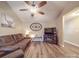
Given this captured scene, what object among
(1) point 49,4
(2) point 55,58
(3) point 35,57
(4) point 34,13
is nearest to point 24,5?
(4) point 34,13

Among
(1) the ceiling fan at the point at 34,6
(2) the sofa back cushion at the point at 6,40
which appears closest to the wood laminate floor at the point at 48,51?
(2) the sofa back cushion at the point at 6,40

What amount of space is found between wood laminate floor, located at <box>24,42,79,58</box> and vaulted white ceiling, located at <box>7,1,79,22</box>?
577mm

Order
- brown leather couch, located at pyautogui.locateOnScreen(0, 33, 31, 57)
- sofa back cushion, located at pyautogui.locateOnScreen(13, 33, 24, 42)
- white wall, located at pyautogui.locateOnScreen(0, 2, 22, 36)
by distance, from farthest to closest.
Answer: sofa back cushion, located at pyautogui.locateOnScreen(13, 33, 24, 42) < white wall, located at pyautogui.locateOnScreen(0, 2, 22, 36) < brown leather couch, located at pyautogui.locateOnScreen(0, 33, 31, 57)

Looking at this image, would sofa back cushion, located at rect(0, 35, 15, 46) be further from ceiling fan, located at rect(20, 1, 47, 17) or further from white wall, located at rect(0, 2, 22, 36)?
ceiling fan, located at rect(20, 1, 47, 17)

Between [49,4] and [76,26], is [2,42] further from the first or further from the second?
[76,26]

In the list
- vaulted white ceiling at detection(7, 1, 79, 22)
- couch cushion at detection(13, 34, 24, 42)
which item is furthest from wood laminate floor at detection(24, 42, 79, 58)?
vaulted white ceiling at detection(7, 1, 79, 22)

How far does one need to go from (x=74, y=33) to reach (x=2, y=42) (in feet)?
5.32

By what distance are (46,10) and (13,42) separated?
105 cm

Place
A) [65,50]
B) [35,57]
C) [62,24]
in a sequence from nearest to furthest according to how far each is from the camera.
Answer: [35,57], [65,50], [62,24]

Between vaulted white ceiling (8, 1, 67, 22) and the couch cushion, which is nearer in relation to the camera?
vaulted white ceiling (8, 1, 67, 22)

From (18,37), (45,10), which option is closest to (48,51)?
(18,37)

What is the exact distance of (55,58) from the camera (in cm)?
232

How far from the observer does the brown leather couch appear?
225 cm

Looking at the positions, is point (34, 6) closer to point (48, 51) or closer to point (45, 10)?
point (45, 10)
